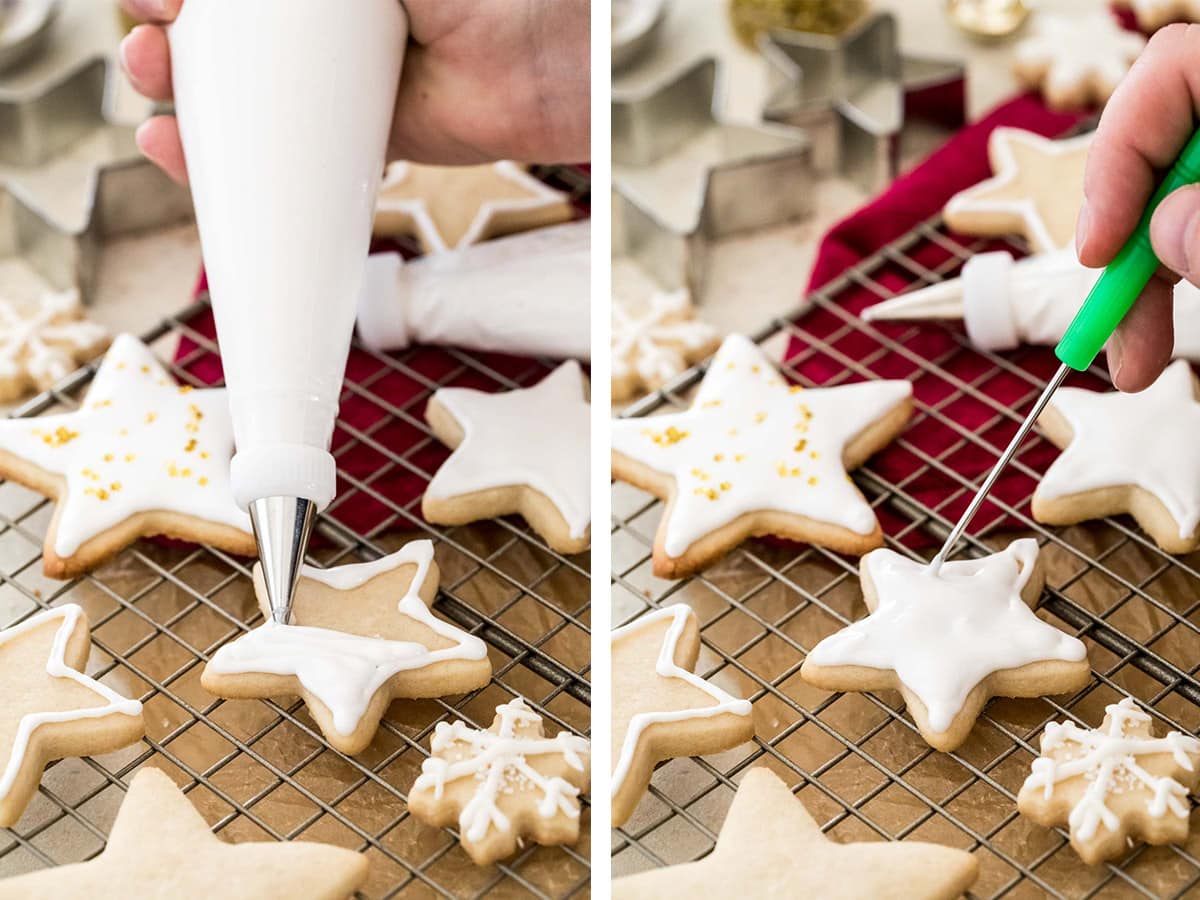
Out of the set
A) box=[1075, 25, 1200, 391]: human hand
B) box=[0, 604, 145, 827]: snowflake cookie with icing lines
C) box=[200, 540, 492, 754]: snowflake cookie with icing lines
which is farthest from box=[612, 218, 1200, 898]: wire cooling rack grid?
box=[0, 604, 145, 827]: snowflake cookie with icing lines

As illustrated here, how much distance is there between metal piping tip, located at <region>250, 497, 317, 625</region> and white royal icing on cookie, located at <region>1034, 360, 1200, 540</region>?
642 mm

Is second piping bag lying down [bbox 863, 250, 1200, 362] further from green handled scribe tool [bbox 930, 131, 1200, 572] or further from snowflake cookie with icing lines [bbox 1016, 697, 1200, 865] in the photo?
snowflake cookie with icing lines [bbox 1016, 697, 1200, 865]

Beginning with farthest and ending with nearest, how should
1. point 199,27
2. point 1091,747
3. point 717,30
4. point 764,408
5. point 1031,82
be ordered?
1. point 717,30
2. point 1031,82
3. point 764,408
4. point 199,27
5. point 1091,747

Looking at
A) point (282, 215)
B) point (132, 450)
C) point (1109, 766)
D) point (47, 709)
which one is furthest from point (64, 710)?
point (1109, 766)

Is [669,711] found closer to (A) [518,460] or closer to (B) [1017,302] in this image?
(A) [518,460]

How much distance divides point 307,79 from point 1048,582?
751 mm

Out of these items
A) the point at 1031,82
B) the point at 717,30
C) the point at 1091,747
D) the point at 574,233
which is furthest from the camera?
the point at 717,30

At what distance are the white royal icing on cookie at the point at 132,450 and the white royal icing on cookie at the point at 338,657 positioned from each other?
15 centimetres

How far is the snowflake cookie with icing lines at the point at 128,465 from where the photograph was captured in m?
1.41

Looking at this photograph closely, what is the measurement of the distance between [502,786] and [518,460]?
35cm

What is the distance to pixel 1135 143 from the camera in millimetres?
1269

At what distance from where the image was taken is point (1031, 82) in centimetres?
192

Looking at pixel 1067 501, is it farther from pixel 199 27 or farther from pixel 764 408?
pixel 199 27

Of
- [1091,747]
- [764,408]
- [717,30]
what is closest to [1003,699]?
[1091,747]
